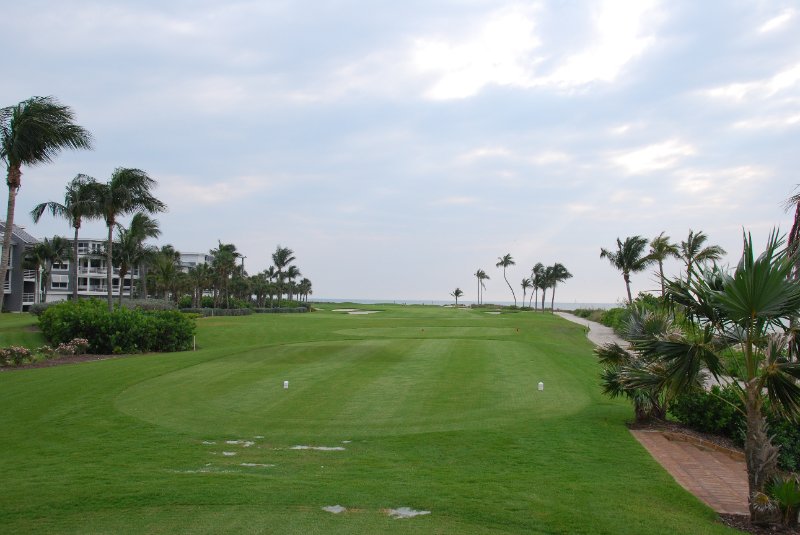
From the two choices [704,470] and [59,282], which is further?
[59,282]

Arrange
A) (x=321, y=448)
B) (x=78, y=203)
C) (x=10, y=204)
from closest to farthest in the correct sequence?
(x=321, y=448) < (x=10, y=204) < (x=78, y=203)

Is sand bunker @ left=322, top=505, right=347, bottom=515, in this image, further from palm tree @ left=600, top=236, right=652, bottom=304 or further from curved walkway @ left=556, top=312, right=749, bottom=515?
palm tree @ left=600, top=236, right=652, bottom=304

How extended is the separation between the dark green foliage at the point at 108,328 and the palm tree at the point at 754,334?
27.7 meters

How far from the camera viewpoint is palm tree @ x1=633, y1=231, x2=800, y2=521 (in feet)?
23.1

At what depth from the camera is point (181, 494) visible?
7.72 m

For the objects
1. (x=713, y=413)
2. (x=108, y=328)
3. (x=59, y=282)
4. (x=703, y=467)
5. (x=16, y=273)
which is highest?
(x=16, y=273)

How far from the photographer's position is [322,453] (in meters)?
10.9

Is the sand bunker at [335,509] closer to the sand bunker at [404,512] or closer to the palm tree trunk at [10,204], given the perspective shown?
the sand bunker at [404,512]

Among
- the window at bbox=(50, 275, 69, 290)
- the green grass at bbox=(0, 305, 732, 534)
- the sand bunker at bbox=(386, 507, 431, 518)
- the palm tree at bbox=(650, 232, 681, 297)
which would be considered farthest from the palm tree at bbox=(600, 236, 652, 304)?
the window at bbox=(50, 275, 69, 290)

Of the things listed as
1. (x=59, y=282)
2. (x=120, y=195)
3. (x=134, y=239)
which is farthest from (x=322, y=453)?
(x=59, y=282)

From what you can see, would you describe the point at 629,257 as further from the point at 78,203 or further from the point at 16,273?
the point at 16,273

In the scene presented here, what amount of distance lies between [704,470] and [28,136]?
2278 cm

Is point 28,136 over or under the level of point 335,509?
over

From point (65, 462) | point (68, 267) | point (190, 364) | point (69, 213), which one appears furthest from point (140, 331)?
point (68, 267)
